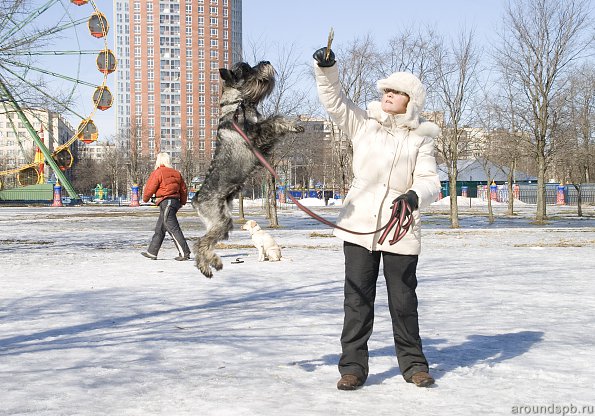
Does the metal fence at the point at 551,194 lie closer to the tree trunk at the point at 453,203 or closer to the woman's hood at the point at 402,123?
the tree trunk at the point at 453,203

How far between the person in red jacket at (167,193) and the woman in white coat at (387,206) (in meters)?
6.91

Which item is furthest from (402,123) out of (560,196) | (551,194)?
(551,194)

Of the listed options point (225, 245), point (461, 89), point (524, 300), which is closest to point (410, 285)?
point (524, 300)

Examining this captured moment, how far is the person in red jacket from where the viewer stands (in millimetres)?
10875

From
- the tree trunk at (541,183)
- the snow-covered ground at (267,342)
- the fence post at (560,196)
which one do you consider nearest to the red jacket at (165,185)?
the snow-covered ground at (267,342)

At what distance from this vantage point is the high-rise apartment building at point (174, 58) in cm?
12551

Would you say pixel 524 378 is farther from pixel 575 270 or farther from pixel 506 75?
pixel 506 75

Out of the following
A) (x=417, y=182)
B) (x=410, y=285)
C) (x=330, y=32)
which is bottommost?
(x=410, y=285)

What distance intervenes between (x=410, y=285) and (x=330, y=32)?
1.72m

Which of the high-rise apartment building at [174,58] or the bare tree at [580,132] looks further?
the high-rise apartment building at [174,58]

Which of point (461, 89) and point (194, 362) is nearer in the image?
point (194, 362)

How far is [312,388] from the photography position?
4.04 m

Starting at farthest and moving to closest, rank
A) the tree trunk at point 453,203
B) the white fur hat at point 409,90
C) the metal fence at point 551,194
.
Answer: the metal fence at point 551,194 → the tree trunk at point 453,203 → the white fur hat at point 409,90
